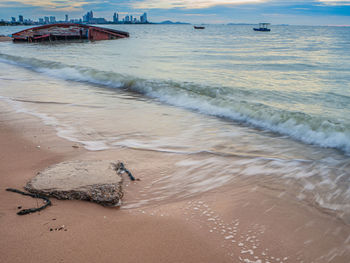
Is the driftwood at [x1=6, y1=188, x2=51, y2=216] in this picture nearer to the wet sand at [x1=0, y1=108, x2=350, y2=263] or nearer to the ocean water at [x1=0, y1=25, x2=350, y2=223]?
the wet sand at [x1=0, y1=108, x2=350, y2=263]

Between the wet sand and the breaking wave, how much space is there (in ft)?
8.27

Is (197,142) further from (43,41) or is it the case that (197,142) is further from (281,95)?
(43,41)

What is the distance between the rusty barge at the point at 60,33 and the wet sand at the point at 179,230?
41037 millimetres

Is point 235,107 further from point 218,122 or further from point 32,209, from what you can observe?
point 32,209

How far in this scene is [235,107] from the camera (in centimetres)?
716

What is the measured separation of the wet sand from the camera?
2.21m

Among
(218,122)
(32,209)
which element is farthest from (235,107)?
(32,209)

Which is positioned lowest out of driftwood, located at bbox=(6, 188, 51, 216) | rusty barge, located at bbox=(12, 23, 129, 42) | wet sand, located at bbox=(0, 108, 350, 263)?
wet sand, located at bbox=(0, 108, 350, 263)

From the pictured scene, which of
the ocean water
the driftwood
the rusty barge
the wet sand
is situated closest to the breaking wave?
the ocean water

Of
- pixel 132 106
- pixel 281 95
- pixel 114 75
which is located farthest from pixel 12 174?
pixel 114 75

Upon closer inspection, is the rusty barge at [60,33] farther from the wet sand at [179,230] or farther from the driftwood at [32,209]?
the wet sand at [179,230]

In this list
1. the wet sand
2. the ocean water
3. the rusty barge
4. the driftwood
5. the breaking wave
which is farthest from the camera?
the rusty barge

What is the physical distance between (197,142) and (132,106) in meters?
3.09

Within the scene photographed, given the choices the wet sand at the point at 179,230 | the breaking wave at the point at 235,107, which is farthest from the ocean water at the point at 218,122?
the wet sand at the point at 179,230
